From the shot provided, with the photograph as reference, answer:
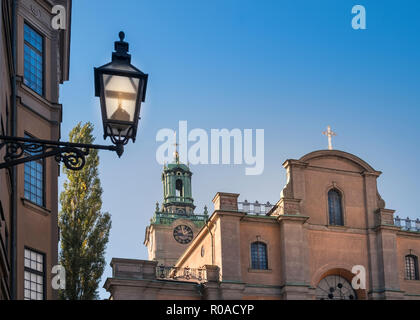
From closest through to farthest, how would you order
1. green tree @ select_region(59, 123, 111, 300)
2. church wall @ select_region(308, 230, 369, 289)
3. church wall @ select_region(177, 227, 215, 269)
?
1. green tree @ select_region(59, 123, 111, 300)
2. church wall @ select_region(308, 230, 369, 289)
3. church wall @ select_region(177, 227, 215, 269)

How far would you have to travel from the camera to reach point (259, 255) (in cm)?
4147

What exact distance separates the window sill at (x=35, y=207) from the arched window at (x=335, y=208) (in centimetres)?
2515

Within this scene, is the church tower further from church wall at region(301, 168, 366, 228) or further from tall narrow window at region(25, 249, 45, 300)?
tall narrow window at region(25, 249, 45, 300)

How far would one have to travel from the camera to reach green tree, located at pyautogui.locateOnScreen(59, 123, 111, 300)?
101 feet

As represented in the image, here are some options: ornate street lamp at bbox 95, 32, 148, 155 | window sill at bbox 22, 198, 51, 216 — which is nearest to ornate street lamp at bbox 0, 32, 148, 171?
ornate street lamp at bbox 95, 32, 148, 155

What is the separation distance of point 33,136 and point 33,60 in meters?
2.52

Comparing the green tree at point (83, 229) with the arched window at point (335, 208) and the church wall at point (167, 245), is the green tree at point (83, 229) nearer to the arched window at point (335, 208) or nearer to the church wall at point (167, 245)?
the arched window at point (335, 208)

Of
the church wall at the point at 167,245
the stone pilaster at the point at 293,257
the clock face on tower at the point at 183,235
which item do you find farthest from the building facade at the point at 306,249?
the clock face on tower at the point at 183,235

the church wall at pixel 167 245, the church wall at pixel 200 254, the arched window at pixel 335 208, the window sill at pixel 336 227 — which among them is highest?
the church wall at pixel 167 245

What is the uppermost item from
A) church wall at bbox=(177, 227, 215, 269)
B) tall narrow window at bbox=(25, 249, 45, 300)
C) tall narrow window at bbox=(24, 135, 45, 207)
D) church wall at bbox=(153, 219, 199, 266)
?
church wall at bbox=(153, 219, 199, 266)

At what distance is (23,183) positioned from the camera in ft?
66.8

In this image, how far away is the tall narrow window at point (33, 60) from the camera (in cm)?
2170

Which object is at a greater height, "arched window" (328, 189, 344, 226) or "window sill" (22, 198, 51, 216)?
"arched window" (328, 189, 344, 226)

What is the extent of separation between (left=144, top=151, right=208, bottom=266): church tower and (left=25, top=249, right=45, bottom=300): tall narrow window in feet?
150
